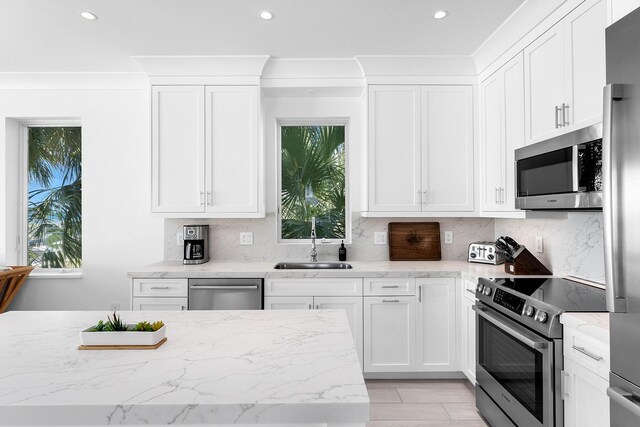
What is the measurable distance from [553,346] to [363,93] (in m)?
2.41

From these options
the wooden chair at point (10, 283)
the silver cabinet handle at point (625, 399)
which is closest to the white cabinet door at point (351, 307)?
the silver cabinet handle at point (625, 399)

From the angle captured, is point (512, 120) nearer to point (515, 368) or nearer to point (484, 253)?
point (484, 253)

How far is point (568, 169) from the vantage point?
1809 mm

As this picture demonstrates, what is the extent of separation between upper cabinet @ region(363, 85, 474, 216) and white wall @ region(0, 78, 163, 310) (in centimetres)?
203

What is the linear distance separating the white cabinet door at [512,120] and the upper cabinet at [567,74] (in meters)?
0.07

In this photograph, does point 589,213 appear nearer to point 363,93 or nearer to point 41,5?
point 363,93

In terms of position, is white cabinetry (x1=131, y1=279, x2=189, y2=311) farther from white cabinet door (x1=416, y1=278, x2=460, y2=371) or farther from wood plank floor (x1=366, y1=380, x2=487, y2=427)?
white cabinet door (x1=416, y1=278, x2=460, y2=371)

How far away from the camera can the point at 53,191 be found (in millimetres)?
3697

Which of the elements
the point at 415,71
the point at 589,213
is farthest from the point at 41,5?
the point at 589,213

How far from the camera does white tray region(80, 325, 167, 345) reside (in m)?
1.30

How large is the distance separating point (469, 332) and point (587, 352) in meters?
1.32

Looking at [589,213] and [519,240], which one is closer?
[589,213]

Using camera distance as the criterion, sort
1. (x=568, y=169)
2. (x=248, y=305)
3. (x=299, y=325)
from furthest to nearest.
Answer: (x=248, y=305), (x=568, y=169), (x=299, y=325)

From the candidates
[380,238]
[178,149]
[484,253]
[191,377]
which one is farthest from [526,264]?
[178,149]
